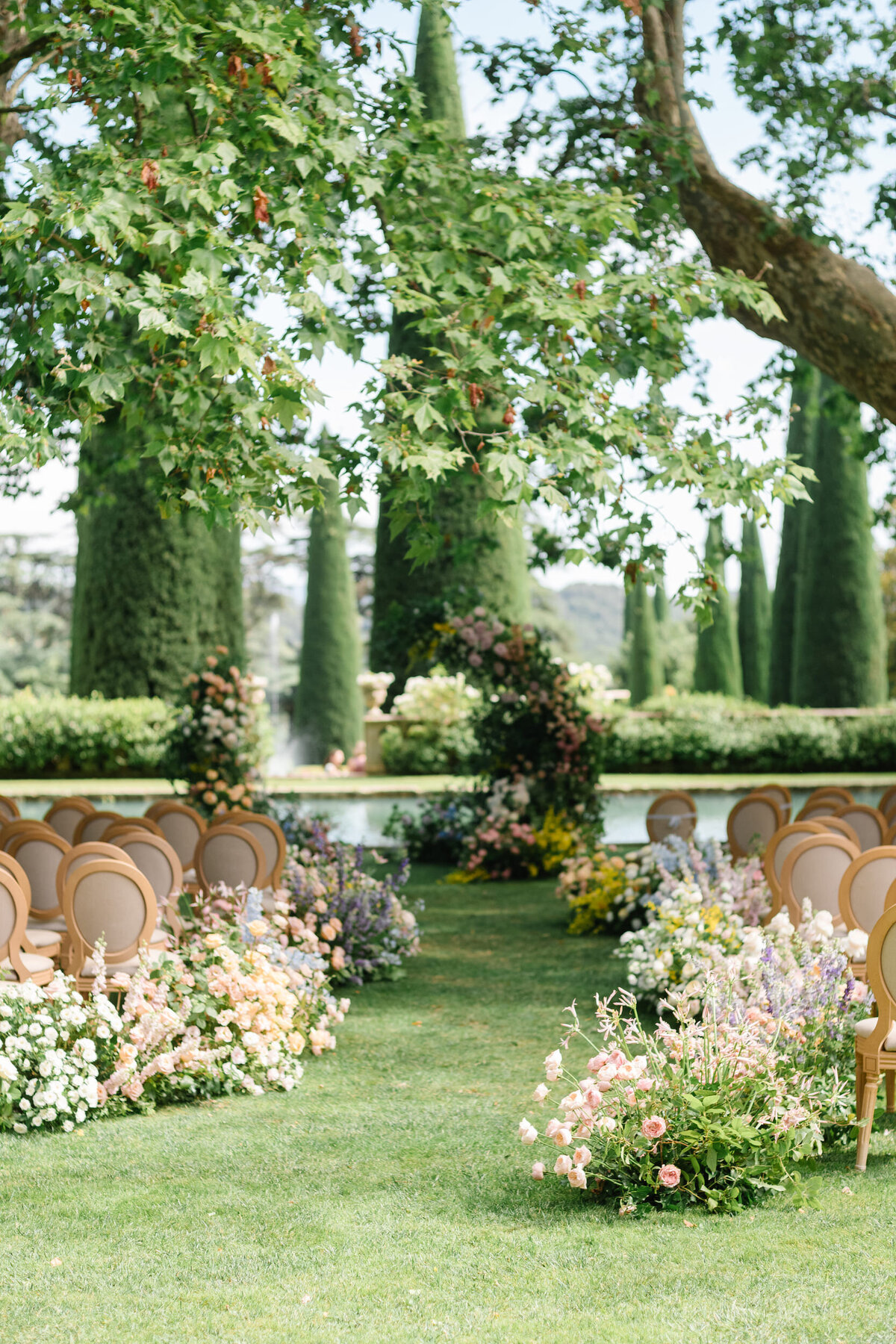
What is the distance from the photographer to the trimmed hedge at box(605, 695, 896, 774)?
20.4m

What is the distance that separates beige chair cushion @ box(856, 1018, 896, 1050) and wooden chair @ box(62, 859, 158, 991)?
2.67 metres

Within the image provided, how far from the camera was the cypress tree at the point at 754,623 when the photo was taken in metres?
29.8

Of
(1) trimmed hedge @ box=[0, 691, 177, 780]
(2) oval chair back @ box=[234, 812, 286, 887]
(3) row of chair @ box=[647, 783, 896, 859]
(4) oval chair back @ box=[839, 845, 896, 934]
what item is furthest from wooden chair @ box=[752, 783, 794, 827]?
(1) trimmed hedge @ box=[0, 691, 177, 780]

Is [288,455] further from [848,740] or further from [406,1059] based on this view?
[848,740]

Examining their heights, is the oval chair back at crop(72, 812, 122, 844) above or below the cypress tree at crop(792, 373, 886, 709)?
below

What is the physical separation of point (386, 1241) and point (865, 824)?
4.70 meters

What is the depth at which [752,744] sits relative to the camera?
20344 millimetres

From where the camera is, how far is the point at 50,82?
14.3 feet

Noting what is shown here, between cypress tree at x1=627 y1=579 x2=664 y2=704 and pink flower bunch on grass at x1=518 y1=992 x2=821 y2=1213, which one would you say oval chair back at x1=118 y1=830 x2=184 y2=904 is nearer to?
pink flower bunch on grass at x1=518 y1=992 x2=821 y2=1213

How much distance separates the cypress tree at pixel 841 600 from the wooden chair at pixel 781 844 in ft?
61.0

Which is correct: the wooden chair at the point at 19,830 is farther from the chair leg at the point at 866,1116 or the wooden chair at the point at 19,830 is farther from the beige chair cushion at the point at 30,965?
the chair leg at the point at 866,1116

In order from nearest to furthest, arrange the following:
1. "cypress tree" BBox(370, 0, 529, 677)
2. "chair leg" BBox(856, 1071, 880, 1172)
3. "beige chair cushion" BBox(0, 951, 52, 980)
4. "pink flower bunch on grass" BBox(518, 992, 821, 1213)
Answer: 1. "pink flower bunch on grass" BBox(518, 992, 821, 1213)
2. "chair leg" BBox(856, 1071, 880, 1172)
3. "beige chair cushion" BBox(0, 951, 52, 980)
4. "cypress tree" BBox(370, 0, 529, 677)

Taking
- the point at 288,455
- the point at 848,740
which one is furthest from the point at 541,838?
the point at 848,740

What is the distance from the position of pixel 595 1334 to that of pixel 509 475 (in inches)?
104
